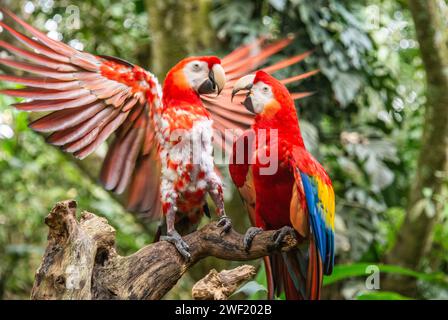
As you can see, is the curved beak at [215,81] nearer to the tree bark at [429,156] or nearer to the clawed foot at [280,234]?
the clawed foot at [280,234]

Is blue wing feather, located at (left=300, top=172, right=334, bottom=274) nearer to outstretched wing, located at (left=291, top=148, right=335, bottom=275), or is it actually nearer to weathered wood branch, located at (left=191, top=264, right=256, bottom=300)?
outstretched wing, located at (left=291, top=148, right=335, bottom=275)

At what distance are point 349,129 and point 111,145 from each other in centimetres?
137

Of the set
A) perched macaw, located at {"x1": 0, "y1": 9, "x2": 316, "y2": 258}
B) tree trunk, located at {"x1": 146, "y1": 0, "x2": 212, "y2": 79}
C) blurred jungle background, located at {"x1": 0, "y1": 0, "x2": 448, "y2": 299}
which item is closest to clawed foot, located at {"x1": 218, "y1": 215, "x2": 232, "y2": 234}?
perched macaw, located at {"x1": 0, "y1": 9, "x2": 316, "y2": 258}

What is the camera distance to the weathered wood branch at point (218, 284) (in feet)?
2.59

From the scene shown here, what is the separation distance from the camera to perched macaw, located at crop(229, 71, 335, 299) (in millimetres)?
809

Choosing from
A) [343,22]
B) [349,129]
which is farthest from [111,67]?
[349,129]

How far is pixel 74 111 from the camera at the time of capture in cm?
81

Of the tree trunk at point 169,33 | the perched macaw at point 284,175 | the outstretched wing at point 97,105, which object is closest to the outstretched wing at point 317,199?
the perched macaw at point 284,175

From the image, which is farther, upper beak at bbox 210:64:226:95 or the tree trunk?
the tree trunk

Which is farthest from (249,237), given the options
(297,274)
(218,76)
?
(218,76)

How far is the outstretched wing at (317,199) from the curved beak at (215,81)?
15 cm

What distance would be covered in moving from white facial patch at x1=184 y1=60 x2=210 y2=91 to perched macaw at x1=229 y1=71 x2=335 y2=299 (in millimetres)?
54
